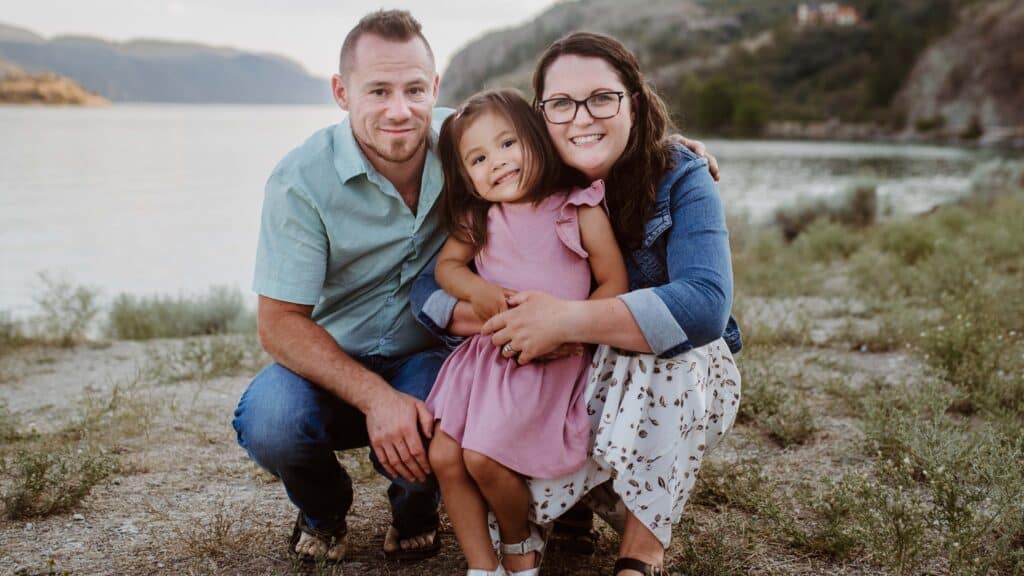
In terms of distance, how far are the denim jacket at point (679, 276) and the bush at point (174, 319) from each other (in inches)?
226

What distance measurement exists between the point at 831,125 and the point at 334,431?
65676mm

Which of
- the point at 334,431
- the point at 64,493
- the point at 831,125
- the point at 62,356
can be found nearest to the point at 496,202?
the point at 334,431

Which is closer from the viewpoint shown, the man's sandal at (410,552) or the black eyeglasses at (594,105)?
the black eyeglasses at (594,105)

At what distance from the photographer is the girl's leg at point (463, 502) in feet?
8.04

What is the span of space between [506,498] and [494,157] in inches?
45.9

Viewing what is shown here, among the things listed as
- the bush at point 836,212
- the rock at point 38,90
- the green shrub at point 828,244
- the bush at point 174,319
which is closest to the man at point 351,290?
the bush at point 174,319

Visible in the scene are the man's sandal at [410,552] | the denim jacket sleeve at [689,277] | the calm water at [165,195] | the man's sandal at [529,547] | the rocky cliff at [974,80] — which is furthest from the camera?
the rocky cliff at [974,80]

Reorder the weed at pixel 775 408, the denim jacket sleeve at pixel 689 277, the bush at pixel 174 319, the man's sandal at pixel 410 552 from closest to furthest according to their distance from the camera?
the denim jacket sleeve at pixel 689 277 < the man's sandal at pixel 410 552 < the weed at pixel 775 408 < the bush at pixel 174 319

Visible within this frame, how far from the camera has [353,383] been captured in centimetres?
271

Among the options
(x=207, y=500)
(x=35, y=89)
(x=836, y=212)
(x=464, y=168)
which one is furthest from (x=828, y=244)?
(x=35, y=89)

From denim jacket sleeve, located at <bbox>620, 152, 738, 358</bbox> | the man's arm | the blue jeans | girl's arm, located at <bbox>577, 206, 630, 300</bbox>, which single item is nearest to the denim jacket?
denim jacket sleeve, located at <bbox>620, 152, 738, 358</bbox>

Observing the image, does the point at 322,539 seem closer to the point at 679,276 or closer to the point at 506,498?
the point at 506,498

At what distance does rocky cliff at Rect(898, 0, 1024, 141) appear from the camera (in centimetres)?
5503

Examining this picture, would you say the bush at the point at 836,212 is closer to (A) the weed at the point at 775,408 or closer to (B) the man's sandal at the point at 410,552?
(A) the weed at the point at 775,408
